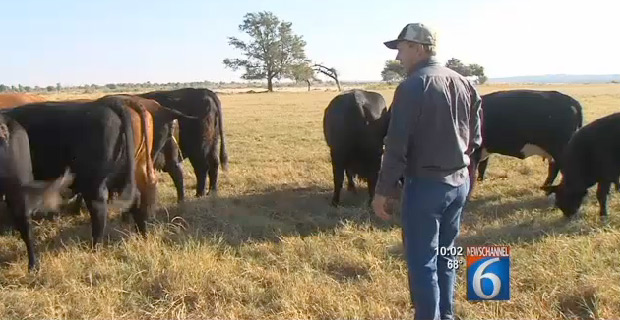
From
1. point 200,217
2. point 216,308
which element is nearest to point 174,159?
point 200,217

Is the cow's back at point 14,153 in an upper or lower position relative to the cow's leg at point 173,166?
upper

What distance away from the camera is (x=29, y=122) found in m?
5.37

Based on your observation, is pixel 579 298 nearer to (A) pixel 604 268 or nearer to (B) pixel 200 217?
(A) pixel 604 268

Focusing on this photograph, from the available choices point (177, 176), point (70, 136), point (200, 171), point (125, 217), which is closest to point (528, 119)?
point (200, 171)

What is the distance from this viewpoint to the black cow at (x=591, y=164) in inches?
245

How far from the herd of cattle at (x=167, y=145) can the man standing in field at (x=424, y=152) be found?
276 centimetres

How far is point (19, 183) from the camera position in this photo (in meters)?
4.87

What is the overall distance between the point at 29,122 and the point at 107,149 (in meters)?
0.87

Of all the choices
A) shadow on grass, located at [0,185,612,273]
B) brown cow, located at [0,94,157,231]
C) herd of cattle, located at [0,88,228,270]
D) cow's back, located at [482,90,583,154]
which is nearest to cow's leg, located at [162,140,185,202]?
shadow on grass, located at [0,185,612,273]

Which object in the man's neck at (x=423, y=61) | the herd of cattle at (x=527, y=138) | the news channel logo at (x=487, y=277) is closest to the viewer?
the man's neck at (x=423, y=61)

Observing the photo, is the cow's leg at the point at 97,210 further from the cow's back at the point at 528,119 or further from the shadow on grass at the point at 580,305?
the cow's back at the point at 528,119

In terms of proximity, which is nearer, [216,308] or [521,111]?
[216,308]

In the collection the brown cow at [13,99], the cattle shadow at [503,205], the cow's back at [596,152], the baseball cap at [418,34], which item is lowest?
the cattle shadow at [503,205]

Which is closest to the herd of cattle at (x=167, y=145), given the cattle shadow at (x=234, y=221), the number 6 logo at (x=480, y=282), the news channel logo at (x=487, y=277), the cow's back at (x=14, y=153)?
the cow's back at (x=14, y=153)
